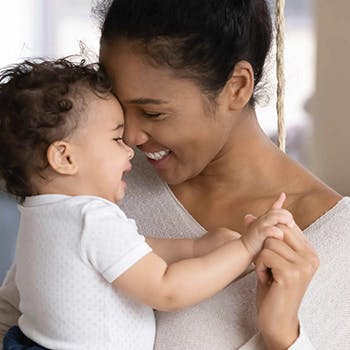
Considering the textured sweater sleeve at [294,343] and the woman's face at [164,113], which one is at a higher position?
the woman's face at [164,113]

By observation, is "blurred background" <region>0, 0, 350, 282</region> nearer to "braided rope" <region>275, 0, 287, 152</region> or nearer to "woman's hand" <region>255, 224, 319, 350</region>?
"braided rope" <region>275, 0, 287, 152</region>

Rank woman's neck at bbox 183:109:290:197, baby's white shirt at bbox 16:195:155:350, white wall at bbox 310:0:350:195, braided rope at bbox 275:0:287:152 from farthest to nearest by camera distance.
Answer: white wall at bbox 310:0:350:195, braided rope at bbox 275:0:287:152, woman's neck at bbox 183:109:290:197, baby's white shirt at bbox 16:195:155:350

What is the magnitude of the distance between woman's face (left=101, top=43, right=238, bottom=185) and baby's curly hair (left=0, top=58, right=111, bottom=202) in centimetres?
6

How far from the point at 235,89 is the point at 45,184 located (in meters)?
0.32

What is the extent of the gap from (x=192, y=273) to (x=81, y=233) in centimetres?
14

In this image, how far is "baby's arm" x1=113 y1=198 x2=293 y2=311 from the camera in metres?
1.04

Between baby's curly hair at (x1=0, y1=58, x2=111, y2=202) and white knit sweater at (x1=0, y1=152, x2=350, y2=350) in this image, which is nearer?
baby's curly hair at (x1=0, y1=58, x2=111, y2=202)

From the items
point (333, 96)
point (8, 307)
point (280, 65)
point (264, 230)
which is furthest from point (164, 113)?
point (333, 96)

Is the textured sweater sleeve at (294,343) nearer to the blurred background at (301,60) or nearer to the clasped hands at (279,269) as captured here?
the clasped hands at (279,269)

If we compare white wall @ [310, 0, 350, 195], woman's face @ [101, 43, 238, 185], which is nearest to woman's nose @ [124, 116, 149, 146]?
woman's face @ [101, 43, 238, 185]

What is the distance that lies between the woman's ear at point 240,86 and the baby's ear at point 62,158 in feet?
0.88

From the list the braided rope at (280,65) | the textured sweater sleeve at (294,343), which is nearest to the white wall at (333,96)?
the braided rope at (280,65)

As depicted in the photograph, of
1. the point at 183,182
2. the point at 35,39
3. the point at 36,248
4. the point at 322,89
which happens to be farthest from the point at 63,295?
the point at 35,39

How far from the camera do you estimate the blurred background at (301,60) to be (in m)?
2.43
